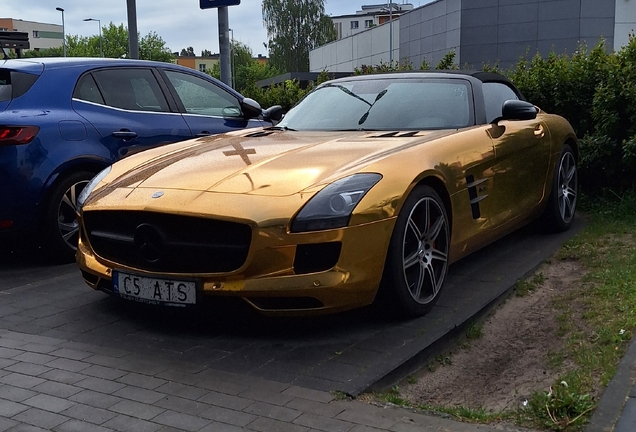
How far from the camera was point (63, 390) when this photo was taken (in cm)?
351

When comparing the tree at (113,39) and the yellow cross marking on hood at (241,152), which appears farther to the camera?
the tree at (113,39)

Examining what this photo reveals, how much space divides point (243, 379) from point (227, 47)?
23.2 feet

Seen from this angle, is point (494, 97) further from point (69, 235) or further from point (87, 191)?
point (69, 235)

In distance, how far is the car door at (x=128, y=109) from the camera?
6.41 meters

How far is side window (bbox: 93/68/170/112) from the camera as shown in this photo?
6672 mm

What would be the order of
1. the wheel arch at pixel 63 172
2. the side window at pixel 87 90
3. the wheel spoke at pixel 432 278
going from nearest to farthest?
the wheel spoke at pixel 432 278 < the wheel arch at pixel 63 172 < the side window at pixel 87 90

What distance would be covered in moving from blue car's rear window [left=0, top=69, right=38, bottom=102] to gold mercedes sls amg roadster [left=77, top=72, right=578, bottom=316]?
4.79 feet

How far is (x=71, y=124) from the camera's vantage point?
6.12m

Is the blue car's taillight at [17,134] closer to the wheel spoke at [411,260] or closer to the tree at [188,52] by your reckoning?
the wheel spoke at [411,260]

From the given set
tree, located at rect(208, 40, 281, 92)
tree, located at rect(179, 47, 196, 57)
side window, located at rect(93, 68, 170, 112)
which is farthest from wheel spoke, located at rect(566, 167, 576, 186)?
tree, located at rect(179, 47, 196, 57)

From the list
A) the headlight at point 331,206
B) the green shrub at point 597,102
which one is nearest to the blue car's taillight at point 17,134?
the headlight at point 331,206

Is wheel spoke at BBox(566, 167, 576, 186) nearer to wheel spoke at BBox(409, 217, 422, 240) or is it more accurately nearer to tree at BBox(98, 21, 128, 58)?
wheel spoke at BBox(409, 217, 422, 240)

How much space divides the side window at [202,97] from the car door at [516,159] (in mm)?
2664

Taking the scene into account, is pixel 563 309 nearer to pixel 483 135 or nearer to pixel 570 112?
pixel 483 135
